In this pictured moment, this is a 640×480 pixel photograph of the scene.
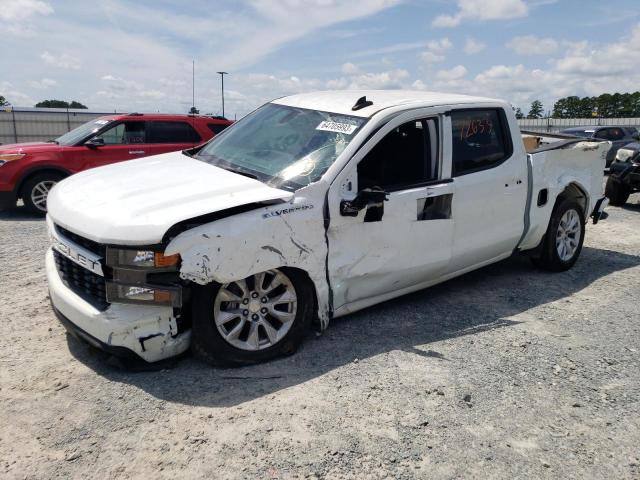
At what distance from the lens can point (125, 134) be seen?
372 inches

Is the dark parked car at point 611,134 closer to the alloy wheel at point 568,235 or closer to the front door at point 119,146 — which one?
the alloy wheel at point 568,235

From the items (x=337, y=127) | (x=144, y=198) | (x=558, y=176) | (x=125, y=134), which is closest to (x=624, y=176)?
(x=558, y=176)

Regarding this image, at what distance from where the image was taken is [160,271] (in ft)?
10.6

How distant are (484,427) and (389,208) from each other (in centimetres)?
167

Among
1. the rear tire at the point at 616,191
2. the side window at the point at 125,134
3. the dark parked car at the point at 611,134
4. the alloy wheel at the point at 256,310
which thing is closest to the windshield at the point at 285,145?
the alloy wheel at the point at 256,310

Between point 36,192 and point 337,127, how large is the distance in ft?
20.9

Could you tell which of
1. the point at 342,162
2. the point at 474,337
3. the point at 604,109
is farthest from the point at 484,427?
the point at 604,109

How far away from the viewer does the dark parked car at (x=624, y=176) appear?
972cm

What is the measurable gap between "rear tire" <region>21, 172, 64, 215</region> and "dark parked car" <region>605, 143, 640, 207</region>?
9699 millimetres

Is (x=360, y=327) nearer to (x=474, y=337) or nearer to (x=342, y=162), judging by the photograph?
(x=474, y=337)

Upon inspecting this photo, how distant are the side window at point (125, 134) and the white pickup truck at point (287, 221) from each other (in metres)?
5.02

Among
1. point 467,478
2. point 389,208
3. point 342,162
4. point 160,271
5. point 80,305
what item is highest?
point 342,162

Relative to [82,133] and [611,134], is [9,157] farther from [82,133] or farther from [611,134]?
[611,134]

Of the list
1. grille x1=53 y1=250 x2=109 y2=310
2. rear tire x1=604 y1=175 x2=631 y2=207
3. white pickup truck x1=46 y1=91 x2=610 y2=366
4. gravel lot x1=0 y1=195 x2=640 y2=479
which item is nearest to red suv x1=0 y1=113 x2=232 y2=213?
gravel lot x1=0 y1=195 x2=640 y2=479
